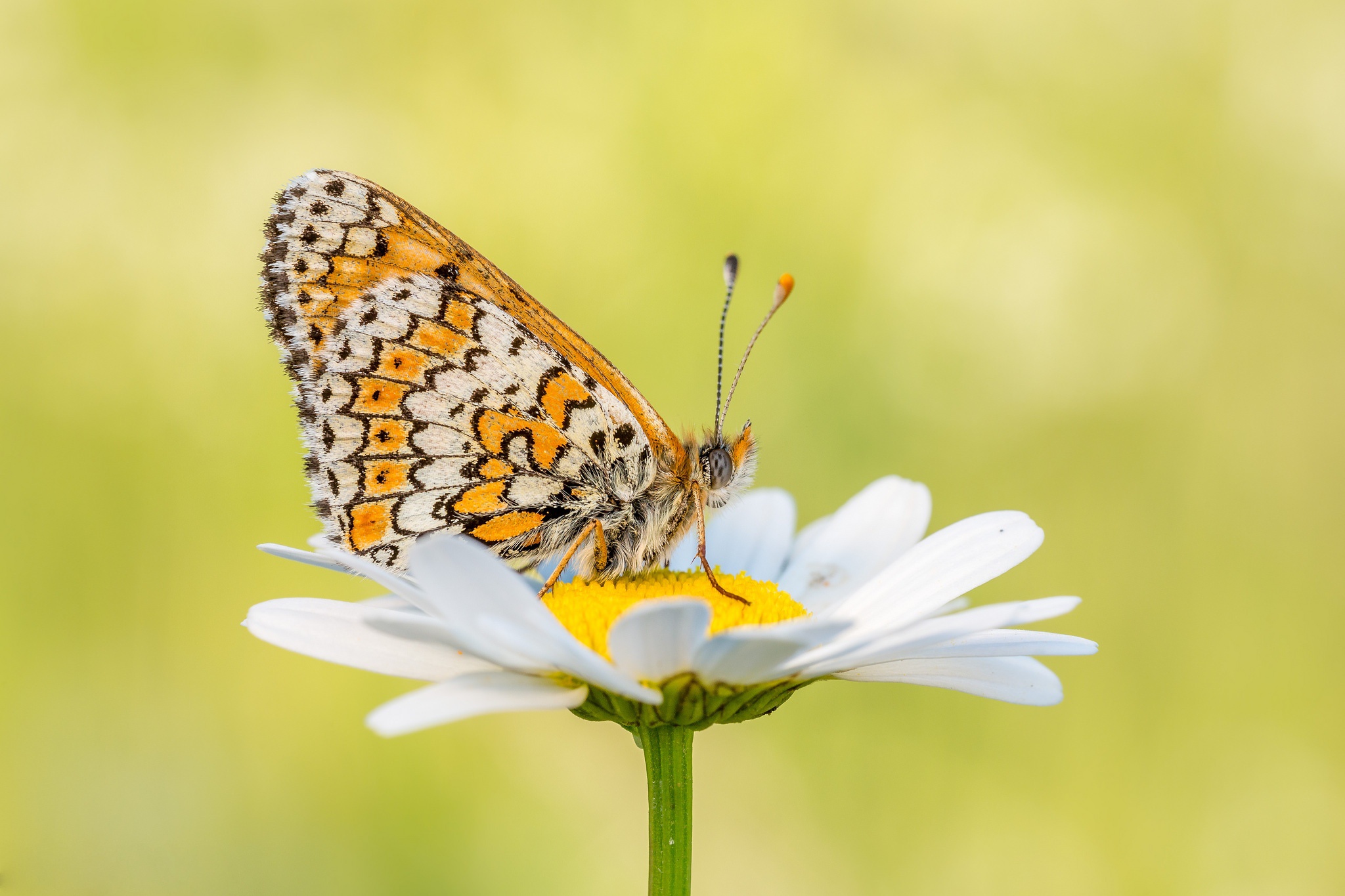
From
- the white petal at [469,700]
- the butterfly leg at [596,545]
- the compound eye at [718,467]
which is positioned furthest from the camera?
the compound eye at [718,467]

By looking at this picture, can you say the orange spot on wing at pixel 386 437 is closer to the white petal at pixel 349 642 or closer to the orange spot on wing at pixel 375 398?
the orange spot on wing at pixel 375 398

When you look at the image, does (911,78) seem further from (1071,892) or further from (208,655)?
(208,655)

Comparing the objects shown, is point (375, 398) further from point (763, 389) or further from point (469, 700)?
point (763, 389)

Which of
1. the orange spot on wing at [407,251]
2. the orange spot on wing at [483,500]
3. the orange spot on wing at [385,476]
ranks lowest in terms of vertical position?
the orange spot on wing at [483,500]

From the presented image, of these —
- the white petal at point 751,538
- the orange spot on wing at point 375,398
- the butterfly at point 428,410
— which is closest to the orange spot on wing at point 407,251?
the butterfly at point 428,410

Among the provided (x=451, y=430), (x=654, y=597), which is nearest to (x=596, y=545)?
(x=654, y=597)

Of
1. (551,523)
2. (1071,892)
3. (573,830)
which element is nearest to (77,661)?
(573,830)

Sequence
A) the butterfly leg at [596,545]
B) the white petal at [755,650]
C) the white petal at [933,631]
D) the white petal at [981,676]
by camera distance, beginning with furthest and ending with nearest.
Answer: the butterfly leg at [596,545], the white petal at [981,676], the white petal at [933,631], the white petal at [755,650]
